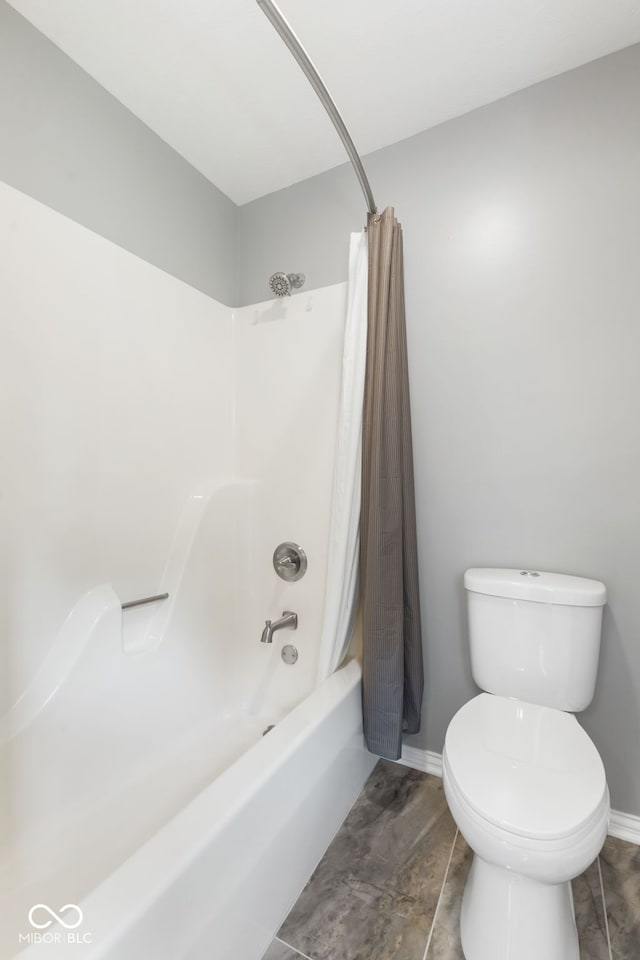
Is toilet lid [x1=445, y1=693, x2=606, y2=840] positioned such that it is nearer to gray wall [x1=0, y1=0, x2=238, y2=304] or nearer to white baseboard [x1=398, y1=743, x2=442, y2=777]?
white baseboard [x1=398, y1=743, x2=442, y2=777]

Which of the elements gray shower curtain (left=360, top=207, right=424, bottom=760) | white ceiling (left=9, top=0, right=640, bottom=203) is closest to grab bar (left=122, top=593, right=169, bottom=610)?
gray shower curtain (left=360, top=207, right=424, bottom=760)

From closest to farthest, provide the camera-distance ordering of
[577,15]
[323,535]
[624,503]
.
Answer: [577,15], [624,503], [323,535]

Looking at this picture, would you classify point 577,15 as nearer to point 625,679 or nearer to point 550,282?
point 550,282

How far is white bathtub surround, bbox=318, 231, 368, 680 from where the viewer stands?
56.7 inches

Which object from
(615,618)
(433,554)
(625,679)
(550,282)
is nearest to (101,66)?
(550,282)

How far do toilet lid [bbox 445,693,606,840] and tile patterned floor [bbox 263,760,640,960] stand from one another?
0.43m

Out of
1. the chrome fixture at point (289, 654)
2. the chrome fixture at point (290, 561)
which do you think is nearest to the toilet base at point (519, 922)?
the chrome fixture at point (289, 654)

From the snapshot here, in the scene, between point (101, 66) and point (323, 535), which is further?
point (323, 535)

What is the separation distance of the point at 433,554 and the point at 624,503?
62 centimetres

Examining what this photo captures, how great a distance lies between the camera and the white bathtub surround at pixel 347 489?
1439 mm

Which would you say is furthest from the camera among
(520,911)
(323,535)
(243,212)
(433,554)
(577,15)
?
(243,212)

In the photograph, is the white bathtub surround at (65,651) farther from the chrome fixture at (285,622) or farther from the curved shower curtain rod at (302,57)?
the curved shower curtain rod at (302,57)

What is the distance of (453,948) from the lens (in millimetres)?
949

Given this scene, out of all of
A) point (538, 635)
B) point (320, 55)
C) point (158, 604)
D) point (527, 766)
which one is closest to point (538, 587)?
point (538, 635)
